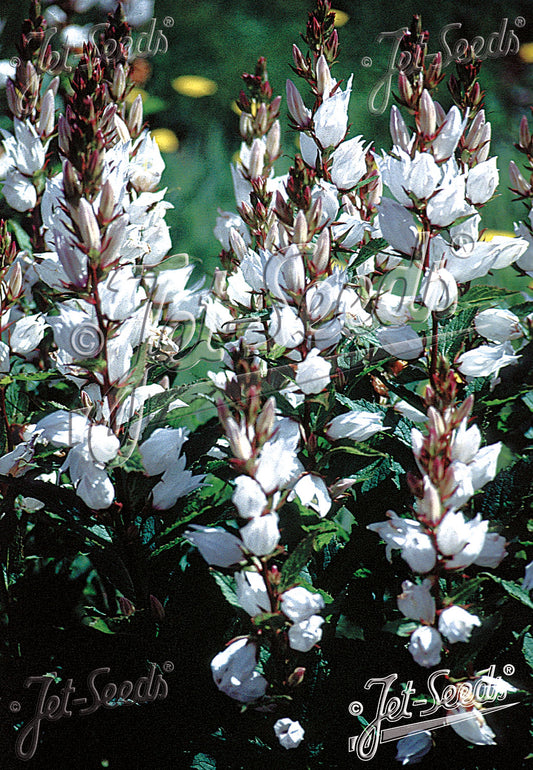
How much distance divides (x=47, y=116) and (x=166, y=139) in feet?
1.57

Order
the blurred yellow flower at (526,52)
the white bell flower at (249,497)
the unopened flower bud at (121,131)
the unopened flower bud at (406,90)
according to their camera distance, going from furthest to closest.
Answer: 1. the blurred yellow flower at (526,52)
2. the unopened flower bud at (121,131)
3. the unopened flower bud at (406,90)
4. the white bell flower at (249,497)

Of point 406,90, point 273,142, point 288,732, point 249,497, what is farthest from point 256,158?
point 288,732

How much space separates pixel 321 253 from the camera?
630mm

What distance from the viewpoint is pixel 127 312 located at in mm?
613

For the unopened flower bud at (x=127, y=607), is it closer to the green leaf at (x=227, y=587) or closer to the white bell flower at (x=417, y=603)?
the green leaf at (x=227, y=587)

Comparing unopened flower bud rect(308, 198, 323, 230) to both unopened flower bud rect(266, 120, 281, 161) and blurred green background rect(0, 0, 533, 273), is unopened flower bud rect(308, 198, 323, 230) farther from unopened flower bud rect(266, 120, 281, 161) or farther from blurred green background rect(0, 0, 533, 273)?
blurred green background rect(0, 0, 533, 273)

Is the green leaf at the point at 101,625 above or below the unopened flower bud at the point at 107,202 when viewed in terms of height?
below

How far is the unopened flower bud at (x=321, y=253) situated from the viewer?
63cm

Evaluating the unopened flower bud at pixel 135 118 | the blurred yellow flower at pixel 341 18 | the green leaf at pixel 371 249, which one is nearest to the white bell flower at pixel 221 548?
the green leaf at pixel 371 249

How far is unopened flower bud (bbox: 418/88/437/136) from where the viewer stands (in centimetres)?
67

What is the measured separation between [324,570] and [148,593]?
191mm

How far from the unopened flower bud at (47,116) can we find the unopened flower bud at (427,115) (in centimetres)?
52

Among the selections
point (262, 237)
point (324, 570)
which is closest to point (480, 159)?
point (262, 237)

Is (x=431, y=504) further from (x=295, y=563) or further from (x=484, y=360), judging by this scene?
(x=484, y=360)
